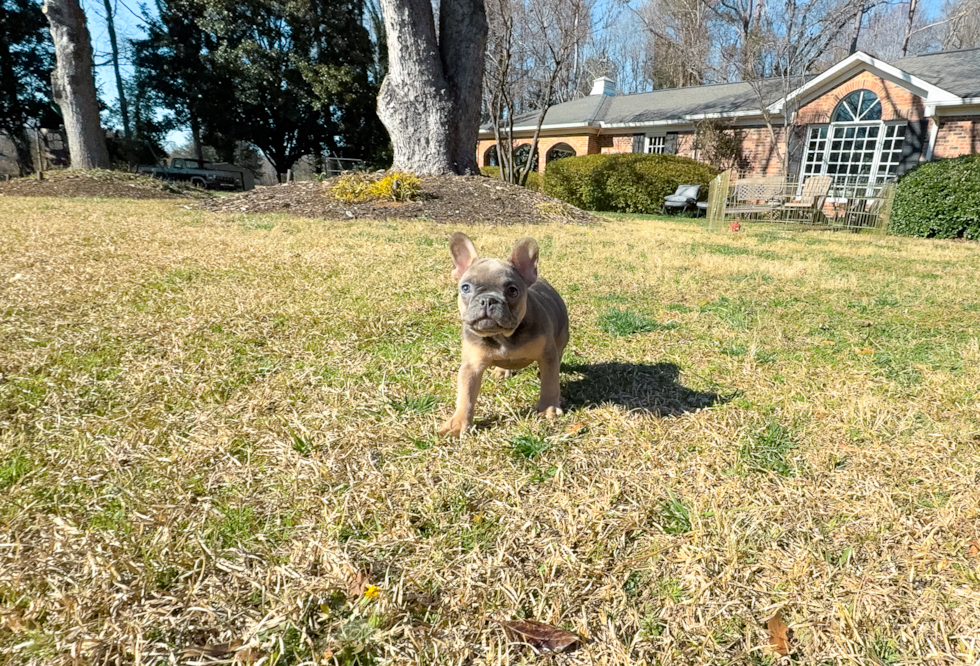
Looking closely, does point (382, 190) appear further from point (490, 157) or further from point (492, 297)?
point (490, 157)

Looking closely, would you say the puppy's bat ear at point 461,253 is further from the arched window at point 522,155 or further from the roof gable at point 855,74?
the arched window at point 522,155

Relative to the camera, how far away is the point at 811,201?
15.5 meters

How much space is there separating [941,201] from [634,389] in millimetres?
14543

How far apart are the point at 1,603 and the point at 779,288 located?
22.6ft

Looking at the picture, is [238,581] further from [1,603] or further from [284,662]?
[1,603]

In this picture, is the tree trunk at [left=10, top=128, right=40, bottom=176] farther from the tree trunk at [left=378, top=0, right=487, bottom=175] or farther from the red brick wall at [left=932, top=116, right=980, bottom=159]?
the red brick wall at [left=932, top=116, right=980, bottom=159]

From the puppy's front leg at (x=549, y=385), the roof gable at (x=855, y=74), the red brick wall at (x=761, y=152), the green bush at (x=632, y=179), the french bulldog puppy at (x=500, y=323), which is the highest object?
the roof gable at (x=855, y=74)

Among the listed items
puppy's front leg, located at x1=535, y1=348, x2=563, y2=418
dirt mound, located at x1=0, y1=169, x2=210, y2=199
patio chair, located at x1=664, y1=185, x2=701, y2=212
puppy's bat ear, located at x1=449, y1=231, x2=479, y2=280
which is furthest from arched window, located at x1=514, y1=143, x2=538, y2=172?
puppy's front leg, located at x1=535, y1=348, x2=563, y2=418

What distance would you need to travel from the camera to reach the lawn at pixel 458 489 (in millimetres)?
1489

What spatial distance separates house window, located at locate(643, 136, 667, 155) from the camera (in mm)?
23844

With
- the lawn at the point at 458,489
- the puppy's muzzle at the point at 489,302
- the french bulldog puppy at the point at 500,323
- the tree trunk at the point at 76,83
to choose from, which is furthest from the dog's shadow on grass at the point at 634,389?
A: the tree trunk at the point at 76,83

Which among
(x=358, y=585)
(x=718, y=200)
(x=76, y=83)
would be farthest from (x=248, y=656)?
(x=76, y=83)

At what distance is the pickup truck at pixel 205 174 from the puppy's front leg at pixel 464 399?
27.0m

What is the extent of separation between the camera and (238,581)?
63.3 inches
